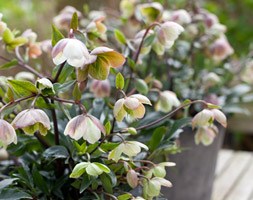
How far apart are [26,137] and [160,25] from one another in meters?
0.26

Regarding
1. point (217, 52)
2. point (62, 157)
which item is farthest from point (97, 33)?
point (217, 52)

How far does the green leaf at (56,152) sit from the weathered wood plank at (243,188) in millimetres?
618

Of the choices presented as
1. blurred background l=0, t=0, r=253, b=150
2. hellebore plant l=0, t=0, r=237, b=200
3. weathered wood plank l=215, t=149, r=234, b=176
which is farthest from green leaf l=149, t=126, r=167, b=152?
blurred background l=0, t=0, r=253, b=150

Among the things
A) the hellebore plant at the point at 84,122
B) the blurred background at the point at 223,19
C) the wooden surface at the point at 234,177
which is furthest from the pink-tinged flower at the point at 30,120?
the blurred background at the point at 223,19

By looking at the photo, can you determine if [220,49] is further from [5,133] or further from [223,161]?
[5,133]

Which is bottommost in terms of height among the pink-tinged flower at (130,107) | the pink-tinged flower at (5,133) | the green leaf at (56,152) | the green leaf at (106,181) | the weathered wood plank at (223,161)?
the weathered wood plank at (223,161)

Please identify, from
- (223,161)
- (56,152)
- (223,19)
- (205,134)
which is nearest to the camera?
(56,152)

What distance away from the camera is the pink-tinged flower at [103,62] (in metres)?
0.57

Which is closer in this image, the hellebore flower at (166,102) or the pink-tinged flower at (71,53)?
the pink-tinged flower at (71,53)

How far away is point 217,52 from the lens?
1.04 metres

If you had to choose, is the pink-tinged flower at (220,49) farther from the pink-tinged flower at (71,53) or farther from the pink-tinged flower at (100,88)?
the pink-tinged flower at (71,53)

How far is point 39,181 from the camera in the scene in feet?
2.20

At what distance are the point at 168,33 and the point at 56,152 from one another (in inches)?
9.3

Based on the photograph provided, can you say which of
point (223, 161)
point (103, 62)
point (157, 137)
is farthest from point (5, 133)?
point (223, 161)
